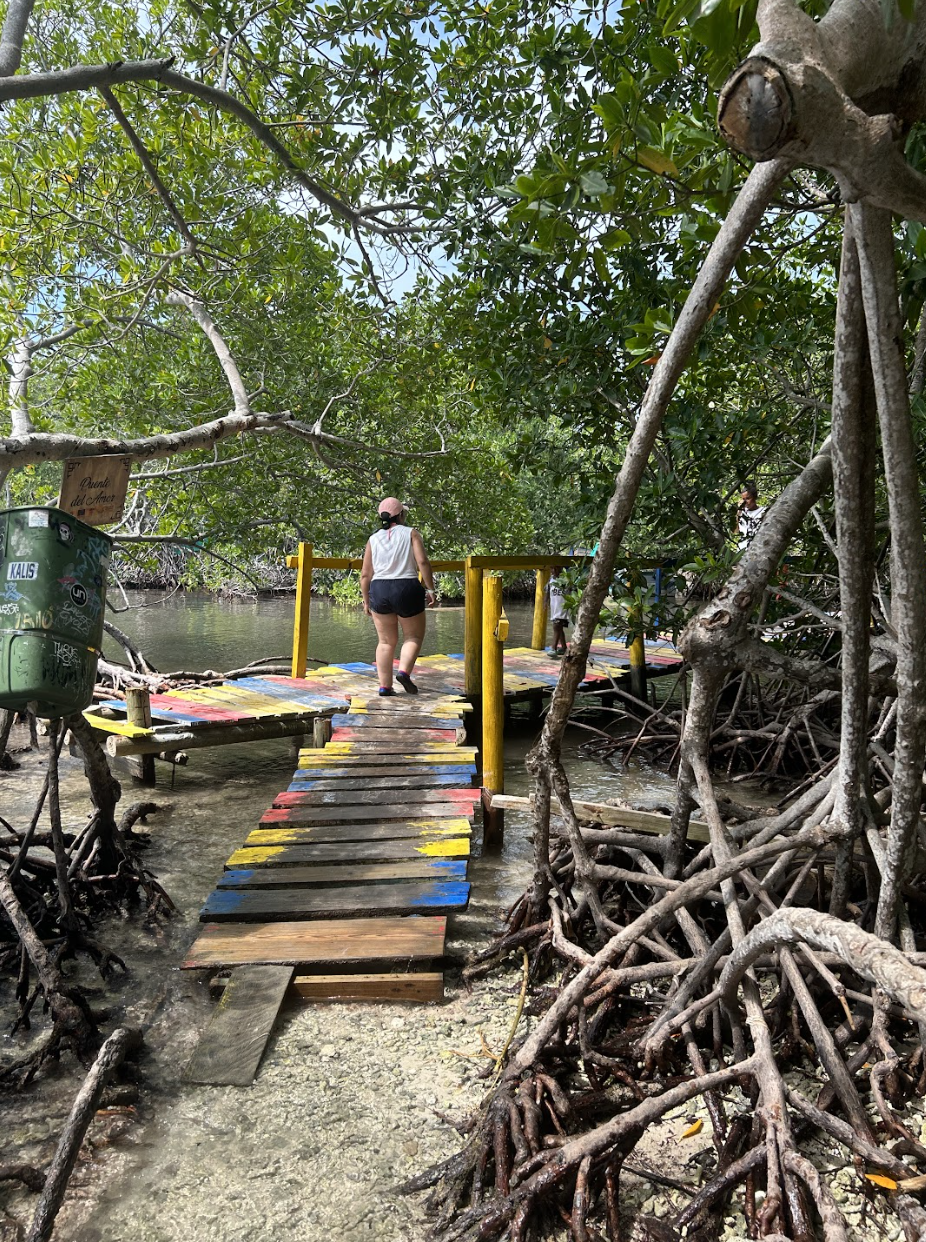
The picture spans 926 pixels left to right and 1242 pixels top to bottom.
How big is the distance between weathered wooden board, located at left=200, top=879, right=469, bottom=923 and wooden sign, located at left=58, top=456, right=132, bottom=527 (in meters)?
1.73

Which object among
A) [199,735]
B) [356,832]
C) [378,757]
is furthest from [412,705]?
[356,832]

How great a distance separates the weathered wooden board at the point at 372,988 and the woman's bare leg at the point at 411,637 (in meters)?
3.65

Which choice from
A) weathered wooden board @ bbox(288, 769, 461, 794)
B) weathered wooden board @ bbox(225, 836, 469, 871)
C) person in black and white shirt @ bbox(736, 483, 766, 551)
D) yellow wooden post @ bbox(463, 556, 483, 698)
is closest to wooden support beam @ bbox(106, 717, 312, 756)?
yellow wooden post @ bbox(463, 556, 483, 698)

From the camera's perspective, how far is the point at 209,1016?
11.6 ft

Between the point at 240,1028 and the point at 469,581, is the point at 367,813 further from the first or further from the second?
the point at 469,581

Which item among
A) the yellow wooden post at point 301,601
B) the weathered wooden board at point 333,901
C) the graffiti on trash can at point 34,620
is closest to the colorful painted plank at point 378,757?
the weathered wooden board at point 333,901

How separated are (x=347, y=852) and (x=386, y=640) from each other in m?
2.96

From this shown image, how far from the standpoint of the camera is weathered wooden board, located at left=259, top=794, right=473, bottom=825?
4941 millimetres

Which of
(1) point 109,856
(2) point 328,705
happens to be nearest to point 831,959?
(1) point 109,856

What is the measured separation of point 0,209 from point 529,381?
392cm

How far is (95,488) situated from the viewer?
3.82 m

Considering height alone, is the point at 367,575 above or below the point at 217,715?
above

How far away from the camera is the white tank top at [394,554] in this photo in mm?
6770

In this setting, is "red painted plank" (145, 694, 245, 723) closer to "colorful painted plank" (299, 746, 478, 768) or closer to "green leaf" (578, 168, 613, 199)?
"colorful painted plank" (299, 746, 478, 768)
